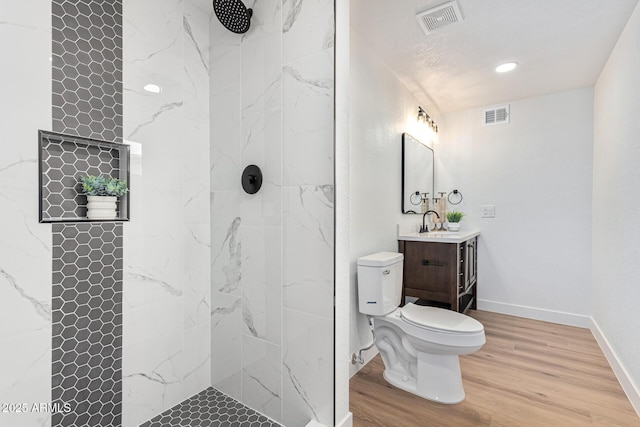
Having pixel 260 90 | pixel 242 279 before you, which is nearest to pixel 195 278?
pixel 242 279

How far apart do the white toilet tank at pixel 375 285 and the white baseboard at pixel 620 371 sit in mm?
1334

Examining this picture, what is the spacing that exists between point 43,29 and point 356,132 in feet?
5.17

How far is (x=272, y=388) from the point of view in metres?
1.50

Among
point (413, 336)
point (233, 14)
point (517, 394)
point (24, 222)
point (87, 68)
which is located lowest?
point (517, 394)

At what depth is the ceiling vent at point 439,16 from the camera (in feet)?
5.85

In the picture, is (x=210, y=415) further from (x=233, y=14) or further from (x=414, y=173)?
(x=414, y=173)

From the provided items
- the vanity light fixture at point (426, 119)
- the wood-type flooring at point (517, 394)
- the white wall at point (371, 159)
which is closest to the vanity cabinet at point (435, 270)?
the white wall at point (371, 159)

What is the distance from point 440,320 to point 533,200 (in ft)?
6.99

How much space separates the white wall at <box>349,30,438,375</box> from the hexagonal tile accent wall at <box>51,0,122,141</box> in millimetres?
1282

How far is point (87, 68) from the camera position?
4.18 ft

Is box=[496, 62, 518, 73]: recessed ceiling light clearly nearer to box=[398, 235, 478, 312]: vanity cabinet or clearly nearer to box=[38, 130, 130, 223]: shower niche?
box=[398, 235, 478, 312]: vanity cabinet

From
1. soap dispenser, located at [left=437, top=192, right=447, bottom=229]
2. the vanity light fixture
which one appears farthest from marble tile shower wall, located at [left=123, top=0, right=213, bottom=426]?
soap dispenser, located at [left=437, top=192, right=447, bottom=229]

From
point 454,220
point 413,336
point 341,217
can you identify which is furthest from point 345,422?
point 454,220

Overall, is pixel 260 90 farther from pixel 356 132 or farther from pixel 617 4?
pixel 617 4
